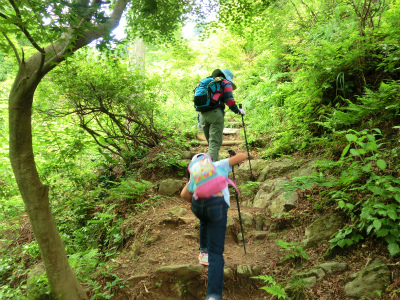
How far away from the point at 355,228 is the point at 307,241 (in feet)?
2.30

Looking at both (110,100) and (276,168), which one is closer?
(276,168)

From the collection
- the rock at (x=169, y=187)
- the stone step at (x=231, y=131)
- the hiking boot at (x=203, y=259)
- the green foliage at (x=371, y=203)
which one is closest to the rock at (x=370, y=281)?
the green foliage at (x=371, y=203)

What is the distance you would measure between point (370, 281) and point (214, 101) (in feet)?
12.0

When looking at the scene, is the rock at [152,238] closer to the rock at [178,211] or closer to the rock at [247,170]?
the rock at [178,211]

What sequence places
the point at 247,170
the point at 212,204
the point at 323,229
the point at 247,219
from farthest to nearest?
the point at 247,170, the point at 247,219, the point at 323,229, the point at 212,204

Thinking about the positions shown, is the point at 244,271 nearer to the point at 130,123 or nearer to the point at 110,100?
the point at 110,100

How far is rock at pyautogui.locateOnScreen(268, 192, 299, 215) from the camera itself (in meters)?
4.38

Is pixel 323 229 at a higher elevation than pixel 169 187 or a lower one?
lower

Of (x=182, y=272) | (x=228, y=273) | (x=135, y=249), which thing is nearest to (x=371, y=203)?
(x=228, y=273)

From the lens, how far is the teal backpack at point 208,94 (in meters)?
4.74

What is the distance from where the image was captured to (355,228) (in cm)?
311

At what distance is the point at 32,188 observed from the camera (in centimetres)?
284

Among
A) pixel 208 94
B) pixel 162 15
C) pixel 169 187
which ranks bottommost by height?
→ pixel 169 187

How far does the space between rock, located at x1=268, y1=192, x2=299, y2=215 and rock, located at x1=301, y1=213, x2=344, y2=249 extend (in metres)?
0.71
